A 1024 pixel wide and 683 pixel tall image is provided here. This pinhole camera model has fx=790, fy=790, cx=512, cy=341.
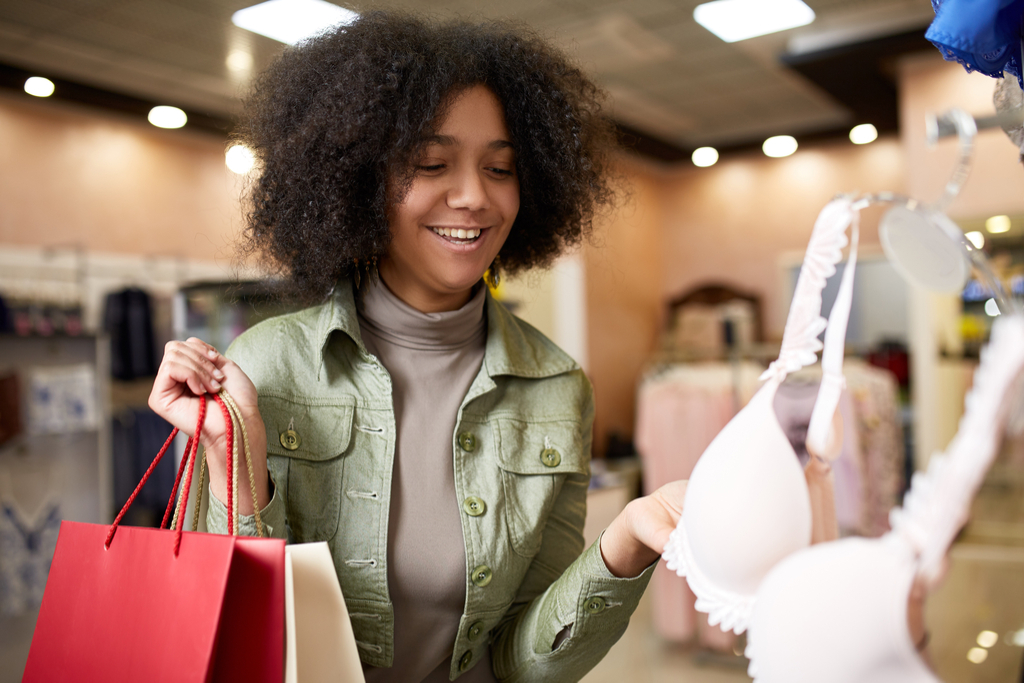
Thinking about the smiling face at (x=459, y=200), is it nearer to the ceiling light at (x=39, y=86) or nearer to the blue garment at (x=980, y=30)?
the blue garment at (x=980, y=30)

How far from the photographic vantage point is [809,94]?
6.03 meters

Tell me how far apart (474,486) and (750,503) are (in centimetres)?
55

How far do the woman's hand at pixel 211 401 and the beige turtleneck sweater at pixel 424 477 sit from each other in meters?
0.22

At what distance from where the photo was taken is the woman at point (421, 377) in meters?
1.08

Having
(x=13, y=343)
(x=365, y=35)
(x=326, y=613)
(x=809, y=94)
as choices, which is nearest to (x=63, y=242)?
(x=13, y=343)

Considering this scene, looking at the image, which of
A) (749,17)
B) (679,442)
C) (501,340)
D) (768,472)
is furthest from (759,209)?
(768,472)

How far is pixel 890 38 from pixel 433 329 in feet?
15.1

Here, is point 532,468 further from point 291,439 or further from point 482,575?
point 291,439

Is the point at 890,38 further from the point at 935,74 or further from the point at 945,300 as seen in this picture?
the point at 945,300

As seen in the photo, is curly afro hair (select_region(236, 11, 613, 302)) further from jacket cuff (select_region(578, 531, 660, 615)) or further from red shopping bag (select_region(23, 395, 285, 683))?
jacket cuff (select_region(578, 531, 660, 615))

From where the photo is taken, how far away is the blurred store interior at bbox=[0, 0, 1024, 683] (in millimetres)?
3975

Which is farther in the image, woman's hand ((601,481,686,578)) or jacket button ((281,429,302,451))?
jacket button ((281,429,302,451))

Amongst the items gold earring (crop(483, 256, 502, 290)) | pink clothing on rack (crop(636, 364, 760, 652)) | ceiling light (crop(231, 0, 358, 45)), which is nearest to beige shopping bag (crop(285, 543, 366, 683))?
gold earring (crop(483, 256, 502, 290))

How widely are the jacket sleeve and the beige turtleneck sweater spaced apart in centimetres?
8
